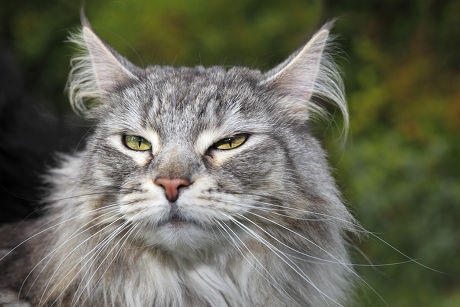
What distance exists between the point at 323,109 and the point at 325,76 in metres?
0.17

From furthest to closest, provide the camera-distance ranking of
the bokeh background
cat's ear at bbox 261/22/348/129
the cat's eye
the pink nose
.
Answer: the bokeh background, cat's ear at bbox 261/22/348/129, the cat's eye, the pink nose

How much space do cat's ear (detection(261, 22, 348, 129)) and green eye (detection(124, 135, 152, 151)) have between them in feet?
2.03

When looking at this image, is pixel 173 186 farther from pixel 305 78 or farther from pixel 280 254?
pixel 305 78

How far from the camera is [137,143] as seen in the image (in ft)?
8.86

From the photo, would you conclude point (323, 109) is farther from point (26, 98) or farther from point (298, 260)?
point (26, 98)

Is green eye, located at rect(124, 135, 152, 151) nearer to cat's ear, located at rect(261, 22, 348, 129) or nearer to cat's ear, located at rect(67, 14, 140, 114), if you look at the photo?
cat's ear, located at rect(67, 14, 140, 114)

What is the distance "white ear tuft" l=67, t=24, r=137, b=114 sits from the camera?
2.89 metres

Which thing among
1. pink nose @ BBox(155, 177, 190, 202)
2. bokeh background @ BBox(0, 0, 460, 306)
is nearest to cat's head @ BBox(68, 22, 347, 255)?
pink nose @ BBox(155, 177, 190, 202)

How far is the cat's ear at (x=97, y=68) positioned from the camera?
9.48 ft

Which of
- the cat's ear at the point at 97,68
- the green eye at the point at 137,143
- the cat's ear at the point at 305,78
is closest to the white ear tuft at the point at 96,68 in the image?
the cat's ear at the point at 97,68

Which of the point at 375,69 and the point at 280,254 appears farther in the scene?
the point at 375,69

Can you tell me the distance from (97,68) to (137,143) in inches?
19.6

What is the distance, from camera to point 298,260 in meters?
2.69

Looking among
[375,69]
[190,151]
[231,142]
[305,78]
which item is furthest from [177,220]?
[375,69]
